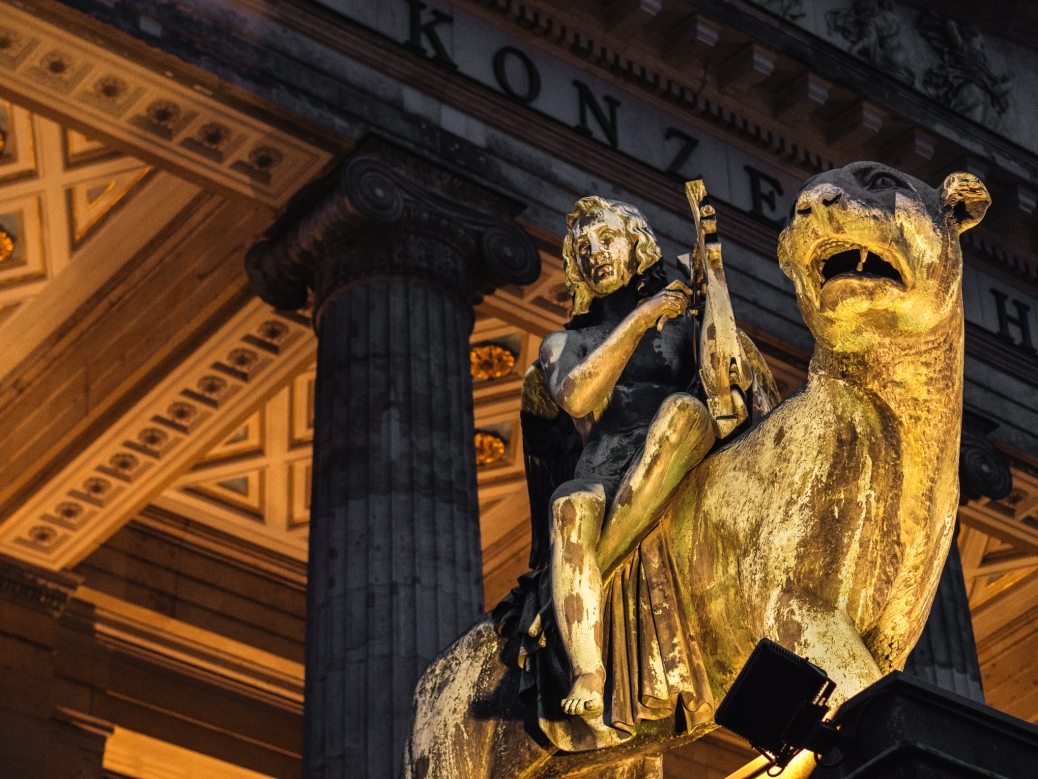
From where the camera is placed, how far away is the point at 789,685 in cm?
304

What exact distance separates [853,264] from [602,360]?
2.07 feet

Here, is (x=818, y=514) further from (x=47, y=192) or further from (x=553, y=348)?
(x=47, y=192)

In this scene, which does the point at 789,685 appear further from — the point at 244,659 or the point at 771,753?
the point at 244,659

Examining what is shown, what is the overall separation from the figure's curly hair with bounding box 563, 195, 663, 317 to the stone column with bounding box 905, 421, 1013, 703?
387 inches

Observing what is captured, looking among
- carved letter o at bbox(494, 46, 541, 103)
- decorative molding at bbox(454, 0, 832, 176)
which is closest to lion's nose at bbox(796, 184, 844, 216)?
carved letter o at bbox(494, 46, 541, 103)

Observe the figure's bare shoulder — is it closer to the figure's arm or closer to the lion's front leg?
the figure's arm

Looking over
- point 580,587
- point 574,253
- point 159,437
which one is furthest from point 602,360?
point 159,437

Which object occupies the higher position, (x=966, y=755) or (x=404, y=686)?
(x=404, y=686)

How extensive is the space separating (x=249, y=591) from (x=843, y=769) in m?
16.3

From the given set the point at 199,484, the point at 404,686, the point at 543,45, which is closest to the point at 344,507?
the point at 404,686

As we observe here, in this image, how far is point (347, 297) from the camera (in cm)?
1220

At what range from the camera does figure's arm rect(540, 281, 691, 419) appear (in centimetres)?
384

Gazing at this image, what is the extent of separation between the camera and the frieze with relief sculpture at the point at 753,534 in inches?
131

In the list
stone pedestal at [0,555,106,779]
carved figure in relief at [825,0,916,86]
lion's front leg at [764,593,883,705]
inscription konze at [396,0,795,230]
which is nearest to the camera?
lion's front leg at [764,593,883,705]
